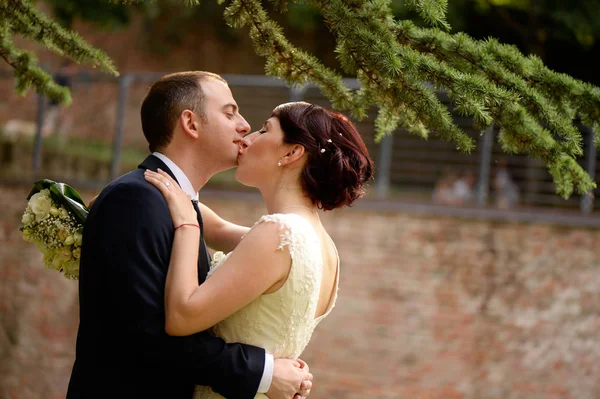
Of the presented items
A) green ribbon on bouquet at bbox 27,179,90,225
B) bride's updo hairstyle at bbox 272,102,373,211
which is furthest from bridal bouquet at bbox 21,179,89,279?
bride's updo hairstyle at bbox 272,102,373,211

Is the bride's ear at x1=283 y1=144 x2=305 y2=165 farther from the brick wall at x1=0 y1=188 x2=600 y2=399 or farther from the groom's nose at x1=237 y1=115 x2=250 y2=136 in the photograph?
the brick wall at x1=0 y1=188 x2=600 y2=399

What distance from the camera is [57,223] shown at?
336 centimetres

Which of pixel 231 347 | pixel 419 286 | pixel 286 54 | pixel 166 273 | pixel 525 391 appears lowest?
pixel 525 391

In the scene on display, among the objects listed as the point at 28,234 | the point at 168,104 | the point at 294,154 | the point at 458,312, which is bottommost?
the point at 458,312

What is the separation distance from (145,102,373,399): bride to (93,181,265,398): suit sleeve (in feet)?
0.16

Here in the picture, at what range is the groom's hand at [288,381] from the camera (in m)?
3.06

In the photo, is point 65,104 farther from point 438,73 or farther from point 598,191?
point 598,191

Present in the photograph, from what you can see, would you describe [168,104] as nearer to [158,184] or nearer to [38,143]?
[158,184]

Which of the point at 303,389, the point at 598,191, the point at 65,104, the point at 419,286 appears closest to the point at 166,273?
the point at 303,389

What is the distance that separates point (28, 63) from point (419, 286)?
19.1ft

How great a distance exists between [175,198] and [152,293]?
0.37 metres

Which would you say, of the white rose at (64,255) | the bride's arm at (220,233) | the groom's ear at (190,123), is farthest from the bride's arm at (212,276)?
the bride's arm at (220,233)

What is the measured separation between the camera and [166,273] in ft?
9.72

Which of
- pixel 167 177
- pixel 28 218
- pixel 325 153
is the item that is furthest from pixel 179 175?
pixel 28 218
